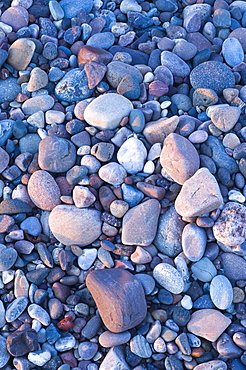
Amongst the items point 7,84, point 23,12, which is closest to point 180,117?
point 7,84

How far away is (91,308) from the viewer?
1672 millimetres

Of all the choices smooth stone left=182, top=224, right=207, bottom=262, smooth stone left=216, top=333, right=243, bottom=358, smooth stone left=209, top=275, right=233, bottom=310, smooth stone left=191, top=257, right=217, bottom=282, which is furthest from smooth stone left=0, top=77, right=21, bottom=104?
smooth stone left=216, top=333, right=243, bottom=358

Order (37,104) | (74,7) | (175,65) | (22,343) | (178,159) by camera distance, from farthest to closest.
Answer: (74,7) < (175,65) < (37,104) < (178,159) < (22,343)

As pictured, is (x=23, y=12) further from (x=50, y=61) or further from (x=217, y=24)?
(x=217, y=24)

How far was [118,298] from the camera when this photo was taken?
1.57 m

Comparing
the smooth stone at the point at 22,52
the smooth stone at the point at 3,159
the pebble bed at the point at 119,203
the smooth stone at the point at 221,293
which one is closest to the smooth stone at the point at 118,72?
the pebble bed at the point at 119,203

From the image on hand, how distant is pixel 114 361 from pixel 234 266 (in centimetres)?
69

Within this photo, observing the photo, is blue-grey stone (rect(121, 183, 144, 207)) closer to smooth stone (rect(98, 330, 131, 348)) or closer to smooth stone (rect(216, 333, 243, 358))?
smooth stone (rect(98, 330, 131, 348))

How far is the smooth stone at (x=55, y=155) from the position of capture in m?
1.84

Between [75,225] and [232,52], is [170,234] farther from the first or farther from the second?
[232,52]

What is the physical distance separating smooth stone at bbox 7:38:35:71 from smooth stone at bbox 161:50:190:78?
0.77 metres

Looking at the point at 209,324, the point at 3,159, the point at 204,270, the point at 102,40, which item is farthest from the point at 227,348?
the point at 102,40

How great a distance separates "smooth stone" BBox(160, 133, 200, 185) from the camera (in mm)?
1771

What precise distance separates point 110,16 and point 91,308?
1806 millimetres
